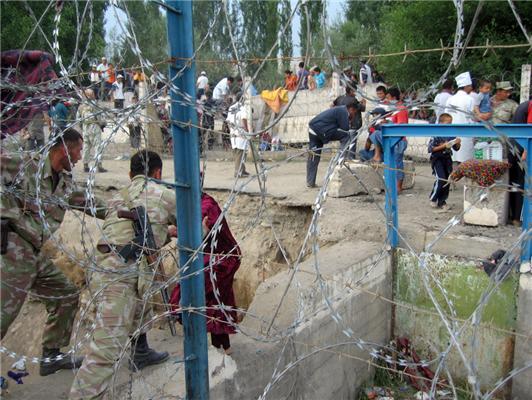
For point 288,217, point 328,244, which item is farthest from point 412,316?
point 288,217

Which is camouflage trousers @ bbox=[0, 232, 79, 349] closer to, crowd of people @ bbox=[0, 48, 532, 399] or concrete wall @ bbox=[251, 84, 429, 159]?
crowd of people @ bbox=[0, 48, 532, 399]

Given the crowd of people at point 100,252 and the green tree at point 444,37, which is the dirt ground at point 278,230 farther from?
the green tree at point 444,37

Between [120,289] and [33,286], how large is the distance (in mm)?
1108

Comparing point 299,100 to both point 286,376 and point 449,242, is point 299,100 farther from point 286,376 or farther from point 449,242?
point 286,376

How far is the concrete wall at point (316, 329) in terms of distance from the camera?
3.15 metres

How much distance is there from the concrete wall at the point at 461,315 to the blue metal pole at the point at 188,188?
2.56 meters

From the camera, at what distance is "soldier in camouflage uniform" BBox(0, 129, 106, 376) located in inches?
133

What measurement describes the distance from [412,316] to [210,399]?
9.45 feet

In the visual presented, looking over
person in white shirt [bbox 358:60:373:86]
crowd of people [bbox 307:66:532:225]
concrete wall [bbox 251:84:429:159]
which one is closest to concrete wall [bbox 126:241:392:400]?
crowd of people [bbox 307:66:532:225]

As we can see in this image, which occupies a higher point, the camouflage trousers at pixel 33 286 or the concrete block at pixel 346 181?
the concrete block at pixel 346 181

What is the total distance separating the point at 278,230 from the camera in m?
7.03

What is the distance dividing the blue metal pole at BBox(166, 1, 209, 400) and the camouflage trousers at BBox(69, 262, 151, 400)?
0.39 metres

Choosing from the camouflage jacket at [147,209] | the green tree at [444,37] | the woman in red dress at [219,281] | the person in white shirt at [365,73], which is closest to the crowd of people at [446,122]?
the woman in red dress at [219,281]

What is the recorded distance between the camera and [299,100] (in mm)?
13570
